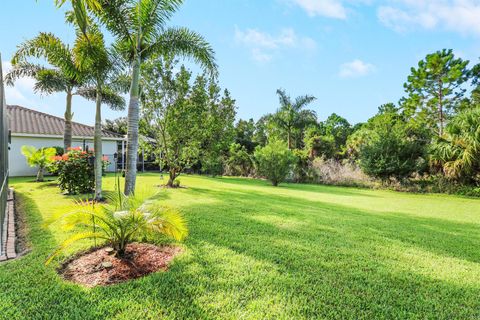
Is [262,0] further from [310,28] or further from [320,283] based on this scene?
[320,283]

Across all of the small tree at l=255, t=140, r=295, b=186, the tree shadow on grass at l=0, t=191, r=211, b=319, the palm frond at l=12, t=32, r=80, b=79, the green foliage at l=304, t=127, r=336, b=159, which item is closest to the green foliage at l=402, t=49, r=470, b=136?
the green foliage at l=304, t=127, r=336, b=159

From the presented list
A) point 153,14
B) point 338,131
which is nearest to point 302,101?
point 338,131

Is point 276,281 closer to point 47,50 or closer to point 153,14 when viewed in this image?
point 153,14

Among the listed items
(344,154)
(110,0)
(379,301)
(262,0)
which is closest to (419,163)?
(344,154)

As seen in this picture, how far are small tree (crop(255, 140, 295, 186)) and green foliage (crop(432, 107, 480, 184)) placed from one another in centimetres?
909

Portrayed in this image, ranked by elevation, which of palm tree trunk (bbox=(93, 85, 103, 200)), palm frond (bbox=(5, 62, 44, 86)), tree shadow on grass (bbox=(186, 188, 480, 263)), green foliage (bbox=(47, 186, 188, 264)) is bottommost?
tree shadow on grass (bbox=(186, 188, 480, 263))

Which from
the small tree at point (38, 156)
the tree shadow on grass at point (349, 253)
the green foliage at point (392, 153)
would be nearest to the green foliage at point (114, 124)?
the small tree at point (38, 156)

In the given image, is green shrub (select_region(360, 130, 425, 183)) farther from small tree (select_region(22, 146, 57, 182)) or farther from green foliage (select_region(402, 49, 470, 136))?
small tree (select_region(22, 146, 57, 182))

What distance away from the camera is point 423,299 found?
2.98m

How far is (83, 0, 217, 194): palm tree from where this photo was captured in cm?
733

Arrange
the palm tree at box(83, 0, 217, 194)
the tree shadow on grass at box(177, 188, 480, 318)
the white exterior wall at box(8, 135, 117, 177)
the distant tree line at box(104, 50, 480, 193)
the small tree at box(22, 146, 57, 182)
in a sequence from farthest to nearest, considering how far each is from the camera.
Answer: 1. the white exterior wall at box(8, 135, 117, 177)
2. the distant tree line at box(104, 50, 480, 193)
3. the small tree at box(22, 146, 57, 182)
4. the palm tree at box(83, 0, 217, 194)
5. the tree shadow on grass at box(177, 188, 480, 318)

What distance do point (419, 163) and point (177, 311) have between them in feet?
63.1

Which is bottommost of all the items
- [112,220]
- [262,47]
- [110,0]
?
[112,220]

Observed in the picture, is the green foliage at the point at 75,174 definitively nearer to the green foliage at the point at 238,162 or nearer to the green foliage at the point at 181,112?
the green foliage at the point at 181,112
